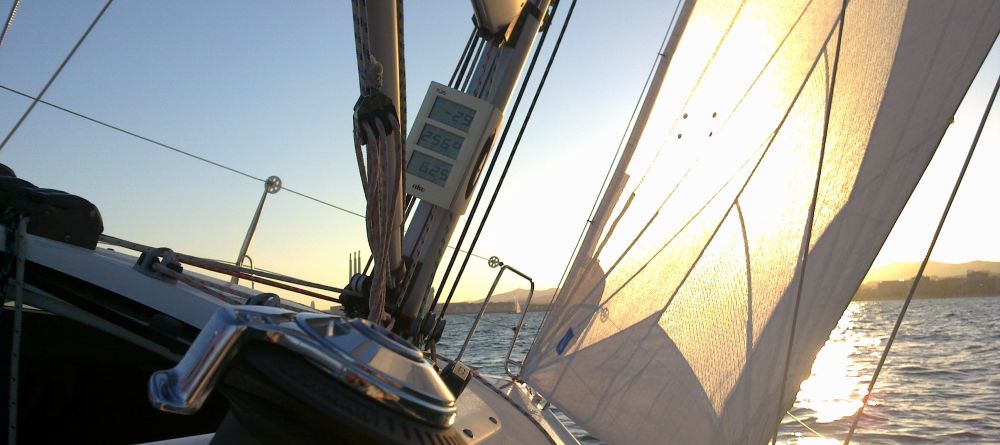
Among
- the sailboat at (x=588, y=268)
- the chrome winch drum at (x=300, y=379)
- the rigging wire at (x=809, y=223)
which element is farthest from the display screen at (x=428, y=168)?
the chrome winch drum at (x=300, y=379)

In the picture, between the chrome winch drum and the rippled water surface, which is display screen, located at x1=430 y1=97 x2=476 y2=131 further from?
the rippled water surface

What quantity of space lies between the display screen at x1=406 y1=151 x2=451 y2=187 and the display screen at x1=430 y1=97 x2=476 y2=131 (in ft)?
0.36

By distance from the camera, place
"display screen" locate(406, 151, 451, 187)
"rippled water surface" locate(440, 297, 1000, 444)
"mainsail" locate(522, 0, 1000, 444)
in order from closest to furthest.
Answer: "display screen" locate(406, 151, 451, 187) < "mainsail" locate(522, 0, 1000, 444) < "rippled water surface" locate(440, 297, 1000, 444)

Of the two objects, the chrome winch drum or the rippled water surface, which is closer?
the chrome winch drum

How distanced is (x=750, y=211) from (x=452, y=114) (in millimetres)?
1247

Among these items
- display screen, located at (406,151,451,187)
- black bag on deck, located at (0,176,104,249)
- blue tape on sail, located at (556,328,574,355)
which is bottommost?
blue tape on sail, located at (556,328,574,355)

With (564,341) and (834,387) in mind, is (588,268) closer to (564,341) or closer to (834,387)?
(564,341)

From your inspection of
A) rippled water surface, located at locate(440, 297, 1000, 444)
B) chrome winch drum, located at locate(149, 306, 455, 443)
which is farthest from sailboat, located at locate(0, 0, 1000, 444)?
rippled water surface, located at locate(440, 297, 1000, 444)

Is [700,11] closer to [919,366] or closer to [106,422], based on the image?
[106,422]

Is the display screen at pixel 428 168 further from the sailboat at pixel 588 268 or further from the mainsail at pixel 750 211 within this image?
the mainsail at pixel 750 211

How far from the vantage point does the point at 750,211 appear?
2684mm

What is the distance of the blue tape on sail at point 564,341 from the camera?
11.3 ft

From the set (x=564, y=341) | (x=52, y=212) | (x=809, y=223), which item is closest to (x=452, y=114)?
(x=52, y=212)

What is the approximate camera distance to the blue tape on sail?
344 cm
